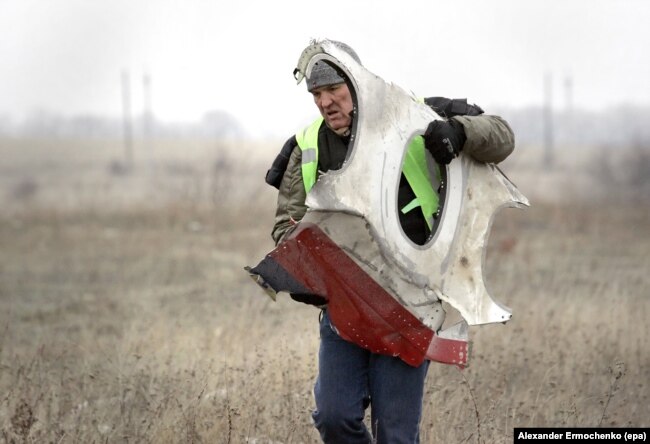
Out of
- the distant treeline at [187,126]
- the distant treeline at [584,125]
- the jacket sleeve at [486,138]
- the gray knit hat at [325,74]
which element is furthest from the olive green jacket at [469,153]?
the distant treeline at [187,126]

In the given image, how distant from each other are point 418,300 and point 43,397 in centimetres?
267

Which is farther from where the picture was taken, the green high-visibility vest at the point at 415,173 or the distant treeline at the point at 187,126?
the distant treeline at the point at 187,126

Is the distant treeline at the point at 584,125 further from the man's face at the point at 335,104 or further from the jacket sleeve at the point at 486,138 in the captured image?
the man's face at the point at 335,104

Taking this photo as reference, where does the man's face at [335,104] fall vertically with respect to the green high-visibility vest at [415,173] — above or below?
above

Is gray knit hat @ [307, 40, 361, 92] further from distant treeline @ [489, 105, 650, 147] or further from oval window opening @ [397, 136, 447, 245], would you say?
distant treeline @ [489, 105, 650, 147]

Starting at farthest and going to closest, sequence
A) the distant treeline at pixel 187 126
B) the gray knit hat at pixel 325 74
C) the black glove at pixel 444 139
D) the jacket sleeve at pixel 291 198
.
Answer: the distant treeline at pixel 187 126 → the jacket sleeve at pixel 291 198 → the gray knit hat at pixel 325 74 → the black glove at pixel 444 139

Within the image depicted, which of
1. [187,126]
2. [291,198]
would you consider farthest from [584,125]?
[291,198]

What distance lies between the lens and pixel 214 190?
20578mm

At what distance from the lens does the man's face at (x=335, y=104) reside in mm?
3955

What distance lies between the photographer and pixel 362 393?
4137 mm

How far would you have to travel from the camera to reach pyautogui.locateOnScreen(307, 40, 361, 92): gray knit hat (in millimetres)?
3920

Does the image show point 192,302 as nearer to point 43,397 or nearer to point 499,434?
point 43,397

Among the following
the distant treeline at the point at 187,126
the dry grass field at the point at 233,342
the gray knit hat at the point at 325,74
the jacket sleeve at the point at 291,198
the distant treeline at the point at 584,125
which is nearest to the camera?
the gray knit hat at the point at 325,74

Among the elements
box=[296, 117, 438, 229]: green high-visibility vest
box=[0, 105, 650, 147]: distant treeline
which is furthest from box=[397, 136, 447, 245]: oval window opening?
box=[0, 105, 650, 147]: distant treeline
